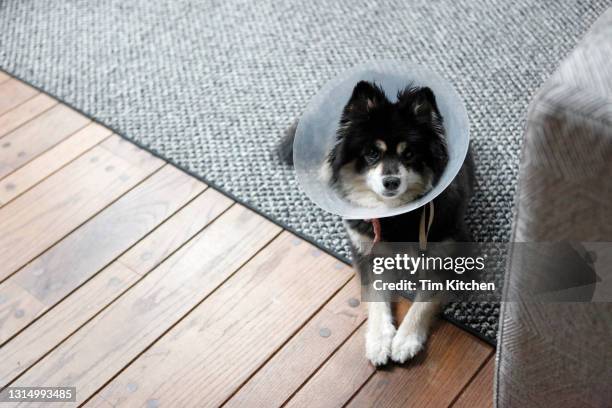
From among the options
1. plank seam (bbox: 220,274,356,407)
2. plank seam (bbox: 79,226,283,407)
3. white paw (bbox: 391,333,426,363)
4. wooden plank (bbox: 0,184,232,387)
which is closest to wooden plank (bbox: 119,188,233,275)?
wooden plank (bbox: 0,184,232,387)

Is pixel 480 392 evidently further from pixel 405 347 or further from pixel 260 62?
pixel 260 62

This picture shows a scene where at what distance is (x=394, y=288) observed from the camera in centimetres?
165

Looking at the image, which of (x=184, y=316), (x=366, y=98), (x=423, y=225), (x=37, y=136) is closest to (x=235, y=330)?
(x=184, y=316)

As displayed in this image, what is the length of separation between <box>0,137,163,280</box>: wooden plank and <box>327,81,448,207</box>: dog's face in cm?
72

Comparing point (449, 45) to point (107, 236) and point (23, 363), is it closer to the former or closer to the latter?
point (107, 236)

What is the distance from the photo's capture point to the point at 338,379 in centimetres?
149

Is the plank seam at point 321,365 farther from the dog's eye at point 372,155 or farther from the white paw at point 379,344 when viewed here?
the dog's eye at point 372,155

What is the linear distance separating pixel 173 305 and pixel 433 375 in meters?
0.63

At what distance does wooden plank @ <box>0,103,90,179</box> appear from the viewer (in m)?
2.08

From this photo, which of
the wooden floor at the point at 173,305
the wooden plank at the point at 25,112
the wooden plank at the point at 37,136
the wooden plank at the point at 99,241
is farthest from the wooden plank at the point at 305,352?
the wooden plank at the point at 25,112

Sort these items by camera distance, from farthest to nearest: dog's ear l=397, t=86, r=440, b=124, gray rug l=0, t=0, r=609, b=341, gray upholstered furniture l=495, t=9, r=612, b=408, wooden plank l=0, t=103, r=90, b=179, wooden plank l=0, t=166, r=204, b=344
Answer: wooden plank l=0, t=103, r=90, b=179, gray rug l=0, t=0, r=609, b=341, wooden plank l=0, t=166, r=204, b=344, dog's ear l=397, t=86, r=440, b=124, gray upholstered furniture l=495, t=9, r=612, b=408

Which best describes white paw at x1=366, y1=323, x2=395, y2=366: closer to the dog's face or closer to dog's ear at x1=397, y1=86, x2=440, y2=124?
the dog's face

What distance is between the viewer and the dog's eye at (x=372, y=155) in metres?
1.51

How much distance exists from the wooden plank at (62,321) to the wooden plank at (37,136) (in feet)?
1.81
